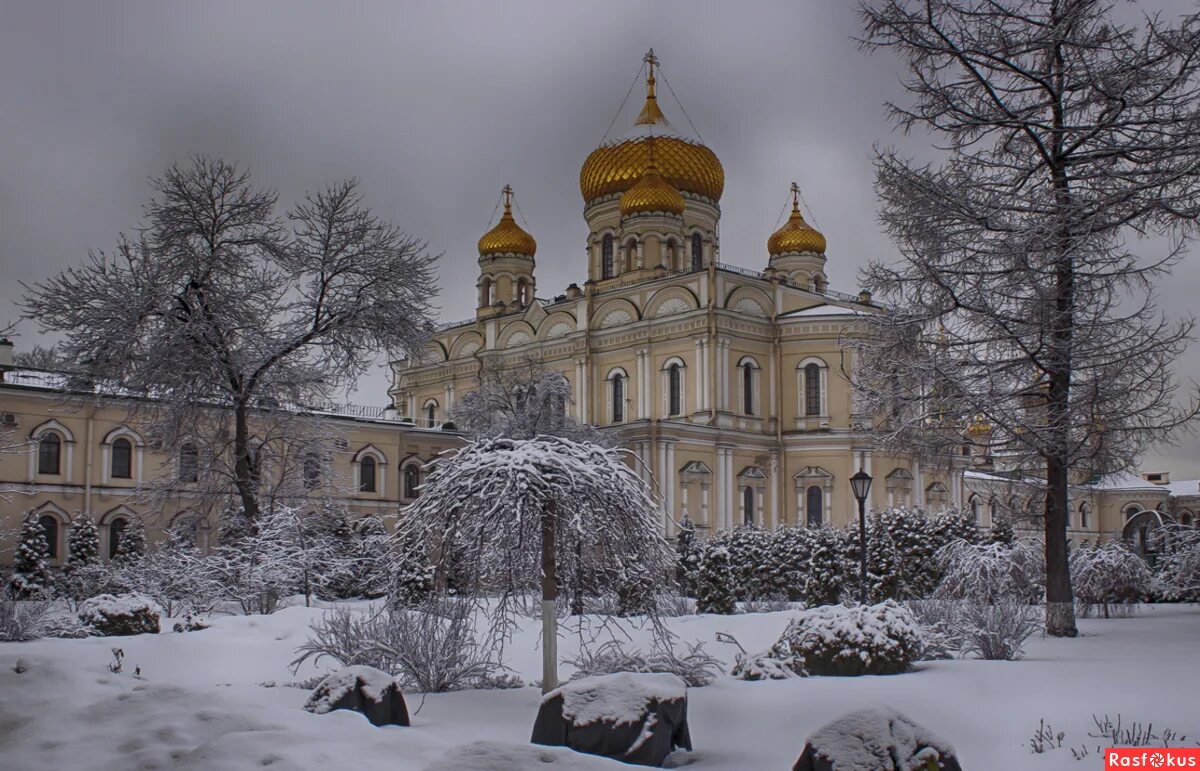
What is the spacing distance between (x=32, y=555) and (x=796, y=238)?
35.8m

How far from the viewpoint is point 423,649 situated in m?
10.5

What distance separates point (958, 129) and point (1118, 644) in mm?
6773

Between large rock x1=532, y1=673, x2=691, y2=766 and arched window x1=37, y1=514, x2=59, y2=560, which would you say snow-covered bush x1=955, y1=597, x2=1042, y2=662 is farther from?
arched window x1=37, y1=514, x2=59, y2=560

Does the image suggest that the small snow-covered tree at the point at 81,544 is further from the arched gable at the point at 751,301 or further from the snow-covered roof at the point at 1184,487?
the snow-covered roof at the point at 1184,487

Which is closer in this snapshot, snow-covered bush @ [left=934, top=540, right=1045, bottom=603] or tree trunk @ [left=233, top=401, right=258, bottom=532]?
snow-covered bush @ [left=934, top=540, right=1045, bottom=603]

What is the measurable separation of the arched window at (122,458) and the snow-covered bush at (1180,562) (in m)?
24.9

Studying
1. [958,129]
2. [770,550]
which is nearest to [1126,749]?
[958,129]

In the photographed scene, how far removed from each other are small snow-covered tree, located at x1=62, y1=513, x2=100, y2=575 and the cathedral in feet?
52.3

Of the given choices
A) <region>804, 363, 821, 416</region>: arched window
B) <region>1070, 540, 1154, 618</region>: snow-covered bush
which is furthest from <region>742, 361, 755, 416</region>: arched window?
<region>1070, 540, 1154, 618</region>: snow-covered bush

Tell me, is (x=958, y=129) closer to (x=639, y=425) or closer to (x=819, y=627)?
(x=819, y=627)

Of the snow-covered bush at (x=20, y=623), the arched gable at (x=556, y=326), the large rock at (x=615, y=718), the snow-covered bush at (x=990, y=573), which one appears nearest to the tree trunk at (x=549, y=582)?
the large rock at (x=615, y=718)

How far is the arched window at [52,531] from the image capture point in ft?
94.5

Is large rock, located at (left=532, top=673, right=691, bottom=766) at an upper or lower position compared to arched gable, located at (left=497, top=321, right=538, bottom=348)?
lower

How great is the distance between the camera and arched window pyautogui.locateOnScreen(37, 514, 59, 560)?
94.5 ft
